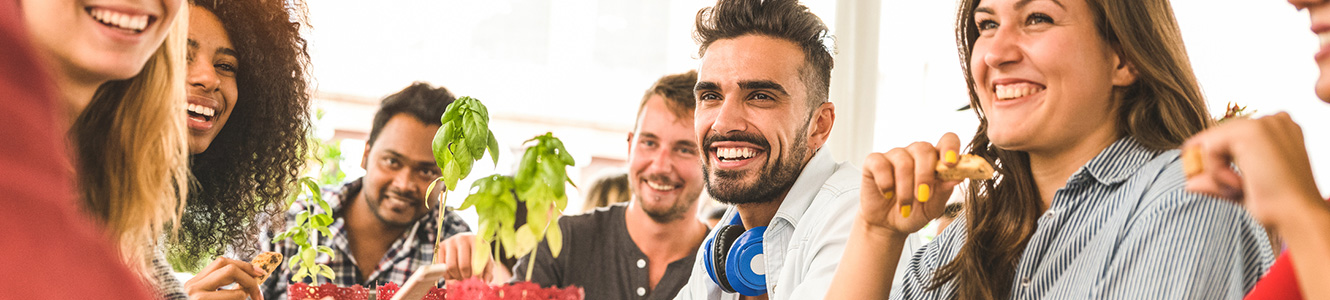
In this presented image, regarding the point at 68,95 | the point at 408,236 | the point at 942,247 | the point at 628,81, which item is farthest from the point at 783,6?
the point at 628,81

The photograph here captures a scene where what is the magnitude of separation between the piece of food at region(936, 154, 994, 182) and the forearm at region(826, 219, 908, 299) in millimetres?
136

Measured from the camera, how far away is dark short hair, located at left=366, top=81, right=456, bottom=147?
6.18ft

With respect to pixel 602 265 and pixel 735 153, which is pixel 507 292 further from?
pixel 602 265

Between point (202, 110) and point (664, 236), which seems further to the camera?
point (664, 236)

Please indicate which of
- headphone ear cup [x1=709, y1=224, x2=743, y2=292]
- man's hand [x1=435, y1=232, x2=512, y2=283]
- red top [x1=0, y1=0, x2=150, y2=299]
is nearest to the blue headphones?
headphone ear cup [x1=709, y1=224, x2=743, y2=292]

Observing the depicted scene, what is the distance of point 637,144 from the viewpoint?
2416 mm

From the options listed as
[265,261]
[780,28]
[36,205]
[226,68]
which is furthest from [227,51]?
[36,205]

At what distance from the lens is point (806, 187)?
1700 millimetres

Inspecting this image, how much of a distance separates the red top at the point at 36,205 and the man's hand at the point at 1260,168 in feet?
2.19

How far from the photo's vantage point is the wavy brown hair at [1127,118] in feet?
3.54

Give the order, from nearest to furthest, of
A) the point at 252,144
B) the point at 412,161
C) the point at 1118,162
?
the point at 1118,162, the point at 252,144, the point at 412,161

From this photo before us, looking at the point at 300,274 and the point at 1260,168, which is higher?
the point at 1260,168

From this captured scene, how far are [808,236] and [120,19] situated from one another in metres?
0.99

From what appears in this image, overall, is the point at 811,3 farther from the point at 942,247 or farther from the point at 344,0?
the point at 344,0
